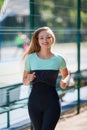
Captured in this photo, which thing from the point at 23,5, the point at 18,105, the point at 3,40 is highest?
the point at 23,5

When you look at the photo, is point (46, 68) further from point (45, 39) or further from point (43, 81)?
point (45, 39)

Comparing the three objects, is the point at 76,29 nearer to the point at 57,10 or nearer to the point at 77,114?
the point at 57,10

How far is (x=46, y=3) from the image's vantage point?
6.64 m

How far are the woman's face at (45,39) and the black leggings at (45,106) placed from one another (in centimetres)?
43

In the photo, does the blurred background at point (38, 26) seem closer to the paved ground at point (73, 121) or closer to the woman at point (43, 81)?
the paved ground at point (73, 121)

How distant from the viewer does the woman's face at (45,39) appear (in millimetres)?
4133

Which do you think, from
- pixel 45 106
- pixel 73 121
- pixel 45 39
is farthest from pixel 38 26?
pixel 45 106

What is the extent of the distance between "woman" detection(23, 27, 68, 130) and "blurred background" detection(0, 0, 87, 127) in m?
1.33

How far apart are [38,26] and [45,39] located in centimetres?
208

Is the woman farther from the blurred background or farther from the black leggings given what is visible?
the blurred background

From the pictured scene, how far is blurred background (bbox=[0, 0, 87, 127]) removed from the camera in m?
5.66

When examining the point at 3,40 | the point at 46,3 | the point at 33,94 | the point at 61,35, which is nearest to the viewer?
the point at 33,94

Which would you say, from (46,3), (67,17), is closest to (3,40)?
(46,3)

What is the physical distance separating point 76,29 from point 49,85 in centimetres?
348
